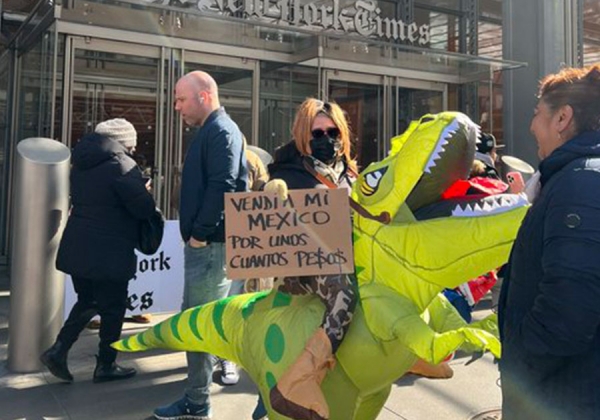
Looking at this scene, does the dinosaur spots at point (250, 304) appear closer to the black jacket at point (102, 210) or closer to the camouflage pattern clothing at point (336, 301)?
the camouflage pattern clothing at point (336, 301)

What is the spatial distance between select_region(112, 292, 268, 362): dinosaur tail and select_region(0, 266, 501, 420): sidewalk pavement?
1046mm

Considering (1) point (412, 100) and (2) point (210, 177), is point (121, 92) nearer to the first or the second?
(1) point (412, 100)

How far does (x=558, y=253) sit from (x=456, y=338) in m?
0.47

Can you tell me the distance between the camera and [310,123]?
2832 mm

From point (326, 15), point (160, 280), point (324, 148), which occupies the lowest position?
point (160, 280)

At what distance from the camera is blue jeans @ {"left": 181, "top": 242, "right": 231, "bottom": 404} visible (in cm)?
360

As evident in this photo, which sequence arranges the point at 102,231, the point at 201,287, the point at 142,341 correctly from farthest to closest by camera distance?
the point at 102,231 < the point at 201,287 < the point at 142,341

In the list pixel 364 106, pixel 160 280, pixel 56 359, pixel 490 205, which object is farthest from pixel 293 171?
pixel 364 106

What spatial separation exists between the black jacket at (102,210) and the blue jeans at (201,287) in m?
0.72

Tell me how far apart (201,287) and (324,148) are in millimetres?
1256

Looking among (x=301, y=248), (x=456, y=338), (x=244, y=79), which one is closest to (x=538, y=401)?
(x=456, y=338)

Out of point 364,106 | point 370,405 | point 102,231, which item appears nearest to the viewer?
point 370,405

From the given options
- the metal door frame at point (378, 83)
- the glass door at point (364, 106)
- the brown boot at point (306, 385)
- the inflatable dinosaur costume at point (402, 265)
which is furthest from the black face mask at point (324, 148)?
the glass door at point (364, 106)

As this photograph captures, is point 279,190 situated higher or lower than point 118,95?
lower
